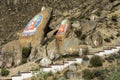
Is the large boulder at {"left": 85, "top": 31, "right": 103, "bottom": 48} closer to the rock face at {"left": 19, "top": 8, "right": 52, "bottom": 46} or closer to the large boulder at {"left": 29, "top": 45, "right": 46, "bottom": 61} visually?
the large boulder at {"left": 29, "top": 45, "right": 46, "bottom": 61}

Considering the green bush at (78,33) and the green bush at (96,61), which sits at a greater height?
the green bush at (78,33)

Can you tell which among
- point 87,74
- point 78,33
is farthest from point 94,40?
point 87,74

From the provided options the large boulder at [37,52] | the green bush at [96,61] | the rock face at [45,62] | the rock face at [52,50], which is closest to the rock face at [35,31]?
the large boulder at [37,52]

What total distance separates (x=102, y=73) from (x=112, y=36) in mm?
14168

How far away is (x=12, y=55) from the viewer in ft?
125

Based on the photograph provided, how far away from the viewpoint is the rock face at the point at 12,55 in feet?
124

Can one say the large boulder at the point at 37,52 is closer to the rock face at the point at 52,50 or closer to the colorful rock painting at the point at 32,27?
the rock face at the point at 52,50

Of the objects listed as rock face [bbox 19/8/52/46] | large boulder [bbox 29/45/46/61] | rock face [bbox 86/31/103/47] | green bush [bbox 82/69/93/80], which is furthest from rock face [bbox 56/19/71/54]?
green bush [bbox 82/69/93/80]

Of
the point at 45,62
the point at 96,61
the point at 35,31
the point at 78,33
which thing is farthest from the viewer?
the point at 35,31

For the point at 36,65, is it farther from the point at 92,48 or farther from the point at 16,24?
the point at 16,24

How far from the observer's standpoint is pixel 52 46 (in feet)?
125

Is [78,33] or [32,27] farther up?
[32,27]

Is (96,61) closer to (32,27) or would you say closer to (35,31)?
(35,31)

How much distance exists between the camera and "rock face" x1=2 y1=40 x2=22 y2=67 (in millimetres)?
37906
